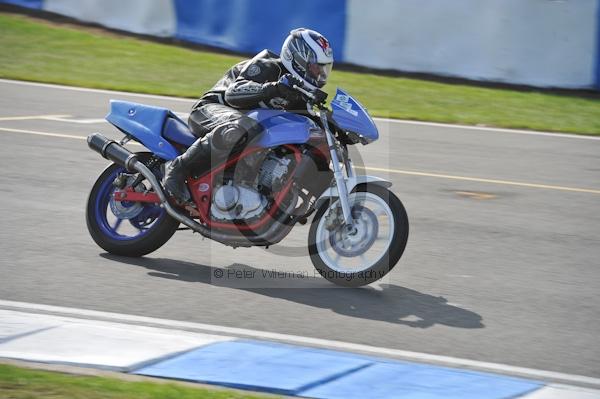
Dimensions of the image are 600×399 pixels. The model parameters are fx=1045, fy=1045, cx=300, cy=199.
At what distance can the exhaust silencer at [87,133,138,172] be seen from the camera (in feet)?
25.4

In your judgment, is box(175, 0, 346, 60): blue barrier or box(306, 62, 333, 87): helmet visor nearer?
box(306, 62, 333, 87): helmet visor

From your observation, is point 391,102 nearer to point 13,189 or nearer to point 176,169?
point 13,189

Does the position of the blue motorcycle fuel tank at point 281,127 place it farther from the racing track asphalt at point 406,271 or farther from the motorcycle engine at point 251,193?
the racing track asphalt at point 406,271

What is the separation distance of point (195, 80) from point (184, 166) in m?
9.31

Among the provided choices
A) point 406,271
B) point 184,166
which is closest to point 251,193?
point 184,166

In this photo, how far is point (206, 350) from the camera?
5883 mm

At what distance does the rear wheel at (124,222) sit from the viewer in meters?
7.79

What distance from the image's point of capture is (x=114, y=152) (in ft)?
25.8

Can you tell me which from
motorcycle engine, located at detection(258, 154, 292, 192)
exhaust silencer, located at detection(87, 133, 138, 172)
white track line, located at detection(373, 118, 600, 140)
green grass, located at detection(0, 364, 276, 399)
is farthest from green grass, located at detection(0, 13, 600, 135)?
green grass, located at detection(0, 364, 276, 399)

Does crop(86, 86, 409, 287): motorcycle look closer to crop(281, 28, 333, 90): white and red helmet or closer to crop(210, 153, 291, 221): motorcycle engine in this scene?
crop(210, 153, 291, 221): motorcycle engine

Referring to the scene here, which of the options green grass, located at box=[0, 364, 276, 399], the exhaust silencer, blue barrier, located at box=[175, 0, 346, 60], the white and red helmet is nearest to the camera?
green grass, located at box=[0, 364, 276, 399]

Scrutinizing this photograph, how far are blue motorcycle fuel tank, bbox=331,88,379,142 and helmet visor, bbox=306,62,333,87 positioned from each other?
0.22 m

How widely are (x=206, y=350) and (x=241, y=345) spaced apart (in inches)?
8.9

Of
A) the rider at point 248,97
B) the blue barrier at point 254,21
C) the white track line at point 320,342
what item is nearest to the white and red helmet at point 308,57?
the rider at point 248,97
